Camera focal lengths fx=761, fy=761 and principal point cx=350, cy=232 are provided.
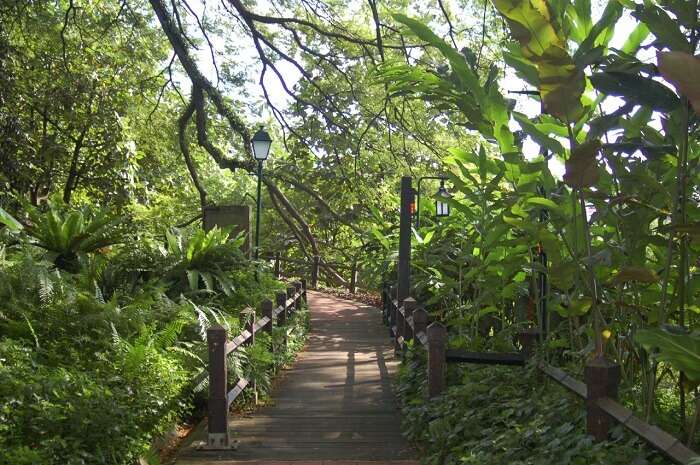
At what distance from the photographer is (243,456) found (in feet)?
18.0

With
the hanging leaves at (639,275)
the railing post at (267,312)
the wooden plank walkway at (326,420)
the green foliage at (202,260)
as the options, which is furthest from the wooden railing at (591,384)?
the green foliage at (202,260)

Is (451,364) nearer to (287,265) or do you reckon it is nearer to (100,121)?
(100,121)

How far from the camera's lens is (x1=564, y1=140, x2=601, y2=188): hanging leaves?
3.13 m

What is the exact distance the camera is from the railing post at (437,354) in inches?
232

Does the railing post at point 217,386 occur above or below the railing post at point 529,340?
below

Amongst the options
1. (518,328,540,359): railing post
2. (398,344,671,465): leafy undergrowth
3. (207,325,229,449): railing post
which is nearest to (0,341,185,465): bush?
(207,325,229,449): railing post

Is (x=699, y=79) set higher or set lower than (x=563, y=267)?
higher

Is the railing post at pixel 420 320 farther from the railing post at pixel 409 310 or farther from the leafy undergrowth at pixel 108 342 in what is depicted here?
the leafy undergrowth at pixel 108 342

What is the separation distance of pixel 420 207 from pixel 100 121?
Result: 309 inches

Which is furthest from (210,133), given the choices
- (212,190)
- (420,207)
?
(212,190)

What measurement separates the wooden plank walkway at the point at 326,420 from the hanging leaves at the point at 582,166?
271 cm

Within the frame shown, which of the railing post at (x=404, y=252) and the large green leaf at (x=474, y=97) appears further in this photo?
the railing post at (x=404, y=252)

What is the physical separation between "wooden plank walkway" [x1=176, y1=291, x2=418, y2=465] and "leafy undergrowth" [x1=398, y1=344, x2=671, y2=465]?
1.03ft

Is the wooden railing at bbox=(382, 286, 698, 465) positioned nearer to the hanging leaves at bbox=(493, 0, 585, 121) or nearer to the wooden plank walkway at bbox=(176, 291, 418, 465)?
the wooden plank walkway at bbox=(176, 291, 418, 465)
